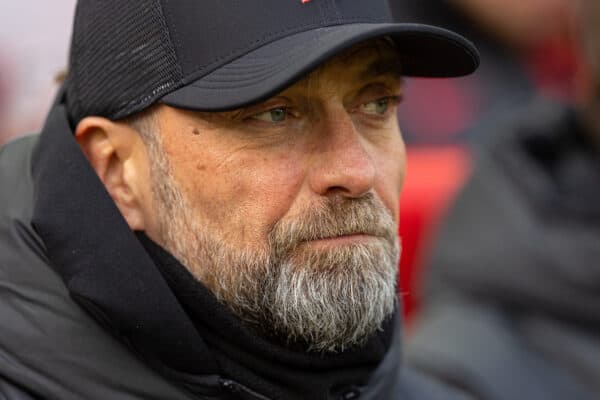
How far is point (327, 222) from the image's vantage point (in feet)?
6.57

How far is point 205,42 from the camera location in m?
1.97

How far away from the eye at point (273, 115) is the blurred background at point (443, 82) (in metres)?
1.63

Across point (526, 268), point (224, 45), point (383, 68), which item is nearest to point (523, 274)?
point (526, 268)

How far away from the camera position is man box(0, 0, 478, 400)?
1.96 meters

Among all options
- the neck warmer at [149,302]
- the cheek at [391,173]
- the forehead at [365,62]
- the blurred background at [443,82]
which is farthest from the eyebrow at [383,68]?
the blurred background at [443,82]

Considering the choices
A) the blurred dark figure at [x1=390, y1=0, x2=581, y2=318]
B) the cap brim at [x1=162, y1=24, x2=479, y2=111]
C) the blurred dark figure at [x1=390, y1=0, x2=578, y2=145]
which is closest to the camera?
the cap brim at [x1=162, y1=24, x2=479, y2=111]

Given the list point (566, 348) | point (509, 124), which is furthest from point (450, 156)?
point (566, 348)

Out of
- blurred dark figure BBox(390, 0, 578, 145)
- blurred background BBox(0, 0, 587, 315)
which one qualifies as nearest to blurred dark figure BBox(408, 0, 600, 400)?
blurred background BBox(0, 0, 587, 315)

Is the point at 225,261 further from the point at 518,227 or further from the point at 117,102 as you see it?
the point at 518,227

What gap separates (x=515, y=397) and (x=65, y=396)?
2095mm

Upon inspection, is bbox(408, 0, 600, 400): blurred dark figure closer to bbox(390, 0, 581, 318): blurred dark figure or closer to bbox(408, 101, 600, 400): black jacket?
bbox(408, 101, 600, 400): black jacket

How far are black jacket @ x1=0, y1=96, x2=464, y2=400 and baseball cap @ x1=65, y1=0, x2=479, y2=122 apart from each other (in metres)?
0.18

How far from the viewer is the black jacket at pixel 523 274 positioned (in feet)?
12.4

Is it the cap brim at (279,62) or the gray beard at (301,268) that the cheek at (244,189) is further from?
the cap brim at (279,62)
